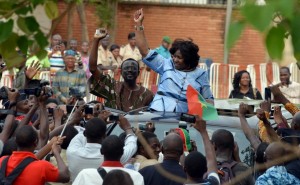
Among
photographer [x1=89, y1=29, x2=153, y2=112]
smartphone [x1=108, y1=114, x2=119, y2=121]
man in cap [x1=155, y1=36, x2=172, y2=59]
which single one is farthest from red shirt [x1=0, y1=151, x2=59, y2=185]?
man in cap [x1=155, y1=36, x2=172, y2=59]

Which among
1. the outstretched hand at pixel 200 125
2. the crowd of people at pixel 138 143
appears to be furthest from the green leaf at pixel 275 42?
the outstretched hand at pixel 200 125

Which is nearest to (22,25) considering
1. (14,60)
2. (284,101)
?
(14,60)

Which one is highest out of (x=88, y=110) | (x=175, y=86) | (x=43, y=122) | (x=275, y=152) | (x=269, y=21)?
(x=269, y=21)

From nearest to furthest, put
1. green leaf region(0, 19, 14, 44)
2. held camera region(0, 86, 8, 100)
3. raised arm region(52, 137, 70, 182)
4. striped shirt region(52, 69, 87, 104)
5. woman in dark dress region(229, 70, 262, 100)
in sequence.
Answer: green leaf region(0, 19, 14, 44), raised arm region(52, 137, 70, 182), held camera region(0, 86, 8, 100), woman in dark dress region(229, 70, 262, 100), striped shirt region(52, 69, 87, 104)

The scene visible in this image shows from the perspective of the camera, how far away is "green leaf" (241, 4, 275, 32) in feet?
10.1

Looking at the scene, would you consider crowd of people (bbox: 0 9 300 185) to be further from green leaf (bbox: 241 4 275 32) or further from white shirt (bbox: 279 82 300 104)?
white shirt (bbox: 279 82 300 104)

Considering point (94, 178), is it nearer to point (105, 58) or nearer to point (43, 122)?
point (43, 122)

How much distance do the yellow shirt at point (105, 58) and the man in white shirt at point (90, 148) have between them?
12.7 metres

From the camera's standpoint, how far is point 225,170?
8.05 meters

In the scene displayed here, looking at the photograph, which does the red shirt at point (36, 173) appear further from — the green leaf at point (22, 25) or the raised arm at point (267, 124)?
the green leaf at point (22, 25)

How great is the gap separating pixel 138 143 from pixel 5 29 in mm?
4933

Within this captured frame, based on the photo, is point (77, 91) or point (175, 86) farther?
point (77, 91)

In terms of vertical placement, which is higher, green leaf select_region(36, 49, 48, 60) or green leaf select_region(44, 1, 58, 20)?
green leaf select_region(44, 1, 58, 20)

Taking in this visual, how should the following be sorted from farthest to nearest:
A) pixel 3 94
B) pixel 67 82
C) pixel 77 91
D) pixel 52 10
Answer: pixel 67 82 < pixel 77 91 < pixel 3 94 < pixel 52 10
